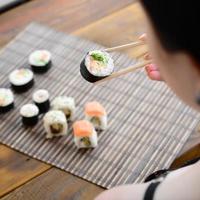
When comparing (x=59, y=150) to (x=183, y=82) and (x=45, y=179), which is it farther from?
(x=183, y=82)

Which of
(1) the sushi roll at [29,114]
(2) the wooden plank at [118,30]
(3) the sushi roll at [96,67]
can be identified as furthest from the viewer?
(2) the wooden plank at [118,30]

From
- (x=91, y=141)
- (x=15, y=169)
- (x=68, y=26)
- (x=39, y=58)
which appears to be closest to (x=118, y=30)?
(x=68, y=26)

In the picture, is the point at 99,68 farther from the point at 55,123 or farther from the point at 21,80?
the point at 21,80

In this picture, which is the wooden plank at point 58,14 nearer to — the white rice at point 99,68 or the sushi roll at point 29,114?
the sushi roll at point 29,114

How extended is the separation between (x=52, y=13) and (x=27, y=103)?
0.45 meters

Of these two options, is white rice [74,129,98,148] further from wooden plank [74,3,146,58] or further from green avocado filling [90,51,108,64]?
wooden plank [74,3,146,58]

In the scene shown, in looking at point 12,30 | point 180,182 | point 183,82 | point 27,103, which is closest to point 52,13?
point 12,30

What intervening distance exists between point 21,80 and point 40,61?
0.33 feet

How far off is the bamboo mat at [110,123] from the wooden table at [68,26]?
0.09 feet

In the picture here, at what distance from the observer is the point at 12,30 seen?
172cm

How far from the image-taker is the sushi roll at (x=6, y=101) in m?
1.42

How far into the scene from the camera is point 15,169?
129cm

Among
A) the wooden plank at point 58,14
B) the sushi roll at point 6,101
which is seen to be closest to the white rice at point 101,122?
the sushi roll at point 6,101

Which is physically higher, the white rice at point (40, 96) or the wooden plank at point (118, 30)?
the white rice at point (40, 96)
